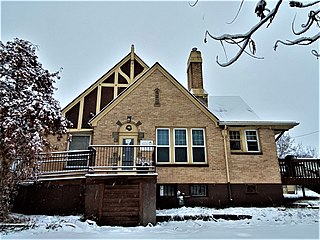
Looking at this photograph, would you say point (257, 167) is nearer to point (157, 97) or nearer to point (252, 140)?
point (252, 140)

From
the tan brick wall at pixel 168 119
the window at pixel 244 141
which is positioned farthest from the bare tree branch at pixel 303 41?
the window at pixel 244 141

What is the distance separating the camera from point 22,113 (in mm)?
8555

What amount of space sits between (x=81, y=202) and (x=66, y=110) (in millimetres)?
4970

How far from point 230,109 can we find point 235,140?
232 cm

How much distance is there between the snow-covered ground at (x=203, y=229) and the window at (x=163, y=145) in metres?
3.04

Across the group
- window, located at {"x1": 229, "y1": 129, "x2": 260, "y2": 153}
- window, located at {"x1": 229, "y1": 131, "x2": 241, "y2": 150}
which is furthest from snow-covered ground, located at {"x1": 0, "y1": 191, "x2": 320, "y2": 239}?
window, located at {"x1": 229, "y1": 131, "x2": 241, "y2": 150}

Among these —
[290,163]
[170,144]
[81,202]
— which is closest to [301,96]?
[290,163]

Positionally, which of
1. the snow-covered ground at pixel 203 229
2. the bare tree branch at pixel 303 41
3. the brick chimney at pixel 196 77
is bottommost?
the snow-covered ground at pixel 203 229

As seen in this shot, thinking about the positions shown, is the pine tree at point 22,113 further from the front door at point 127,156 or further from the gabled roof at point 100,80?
the gabled roof at point 100,80

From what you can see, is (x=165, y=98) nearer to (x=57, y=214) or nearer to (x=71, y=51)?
(x=57, y=214)

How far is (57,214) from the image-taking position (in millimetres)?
10719

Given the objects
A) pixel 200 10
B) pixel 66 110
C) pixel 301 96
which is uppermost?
pixel 301 96

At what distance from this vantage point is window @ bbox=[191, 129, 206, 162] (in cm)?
1238

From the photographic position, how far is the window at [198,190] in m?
11.9
